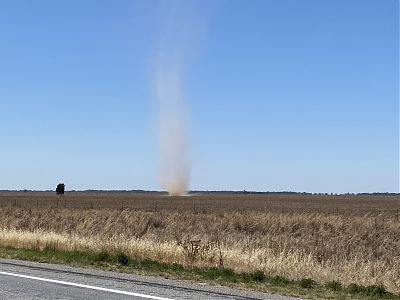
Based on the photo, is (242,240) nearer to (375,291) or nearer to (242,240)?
(242,240)

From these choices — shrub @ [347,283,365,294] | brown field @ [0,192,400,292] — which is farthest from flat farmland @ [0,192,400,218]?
shrub @ [347,283,365,294]

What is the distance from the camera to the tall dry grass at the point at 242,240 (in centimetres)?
1630

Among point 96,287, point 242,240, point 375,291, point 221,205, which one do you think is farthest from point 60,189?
point 375,291

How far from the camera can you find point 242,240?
87.5 ft

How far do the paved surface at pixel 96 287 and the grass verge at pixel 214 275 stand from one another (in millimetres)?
898

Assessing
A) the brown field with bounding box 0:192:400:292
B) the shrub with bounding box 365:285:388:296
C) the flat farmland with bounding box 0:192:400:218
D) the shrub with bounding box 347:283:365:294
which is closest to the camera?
the shrub with bounding box 365:285:388:296

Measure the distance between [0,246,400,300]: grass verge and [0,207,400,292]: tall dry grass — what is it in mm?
1342

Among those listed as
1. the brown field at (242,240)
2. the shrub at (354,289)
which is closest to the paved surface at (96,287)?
the shrub at (354,289)

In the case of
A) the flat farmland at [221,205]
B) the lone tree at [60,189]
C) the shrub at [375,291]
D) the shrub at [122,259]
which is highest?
the lone tree at [60,189]

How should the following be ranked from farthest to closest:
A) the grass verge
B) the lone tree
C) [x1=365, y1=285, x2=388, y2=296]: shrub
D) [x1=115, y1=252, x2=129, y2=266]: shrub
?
the lone tree < [x1=115, y1=252, x2=129, y2=266]: shrub < [x1=365, y1=285, x2=388, y2=296]: shrub < the grass verge

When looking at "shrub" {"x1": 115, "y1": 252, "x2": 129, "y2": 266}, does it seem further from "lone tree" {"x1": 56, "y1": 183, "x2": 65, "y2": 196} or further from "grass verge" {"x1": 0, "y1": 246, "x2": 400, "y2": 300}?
"lone tree" {"x1": 56, "y1": 183, "x2": 65, "y2": 196}

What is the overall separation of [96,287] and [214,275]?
11.5 feet

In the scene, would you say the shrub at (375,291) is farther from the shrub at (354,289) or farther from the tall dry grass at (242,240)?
the tall dry grass at (242,240)

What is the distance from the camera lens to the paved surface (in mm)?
9688
